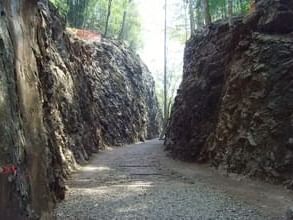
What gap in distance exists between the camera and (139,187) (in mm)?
7914

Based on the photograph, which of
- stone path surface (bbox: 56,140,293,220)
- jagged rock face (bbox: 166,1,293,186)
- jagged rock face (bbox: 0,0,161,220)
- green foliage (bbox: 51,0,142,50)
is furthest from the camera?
green foliage (bbox: 51,0,142,50)

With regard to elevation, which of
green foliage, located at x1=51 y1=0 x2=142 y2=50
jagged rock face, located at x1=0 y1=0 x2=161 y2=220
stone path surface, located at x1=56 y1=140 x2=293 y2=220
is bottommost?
stone path surface, located at x1=56 y1=140 x2=293 y2=220

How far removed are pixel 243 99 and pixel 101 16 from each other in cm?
1934

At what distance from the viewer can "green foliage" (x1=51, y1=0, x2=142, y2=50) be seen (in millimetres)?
20142

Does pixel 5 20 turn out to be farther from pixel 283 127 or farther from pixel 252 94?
pixel 252 94

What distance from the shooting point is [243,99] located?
A: 32.5ft

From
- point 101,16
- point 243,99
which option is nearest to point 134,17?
point 101,16

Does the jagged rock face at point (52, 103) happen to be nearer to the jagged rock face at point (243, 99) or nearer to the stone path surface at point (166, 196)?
the stone path surface at point (166, 196)

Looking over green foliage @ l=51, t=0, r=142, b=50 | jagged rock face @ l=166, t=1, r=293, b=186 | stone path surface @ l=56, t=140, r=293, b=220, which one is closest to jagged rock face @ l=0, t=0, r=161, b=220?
stone path surface @ l=56, t=140, r=293, b=220

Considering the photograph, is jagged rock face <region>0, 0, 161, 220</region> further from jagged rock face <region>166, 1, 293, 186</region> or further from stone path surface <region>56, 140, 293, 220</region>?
jagged rock face <region>166, 1, 293, 186</region>

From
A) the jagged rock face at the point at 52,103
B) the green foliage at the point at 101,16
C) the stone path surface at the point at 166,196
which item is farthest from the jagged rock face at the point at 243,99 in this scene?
the green foliage at the point at 101,16

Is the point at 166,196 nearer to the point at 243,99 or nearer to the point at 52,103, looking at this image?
the point at 52,103

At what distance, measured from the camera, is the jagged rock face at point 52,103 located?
388 centimetres

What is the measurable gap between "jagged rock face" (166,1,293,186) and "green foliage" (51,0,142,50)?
6338mm
